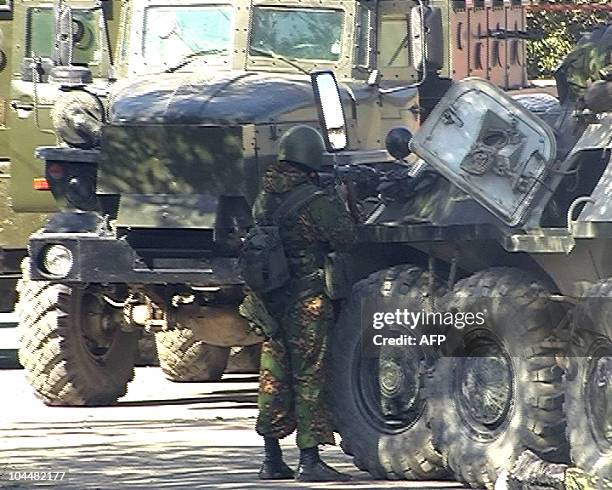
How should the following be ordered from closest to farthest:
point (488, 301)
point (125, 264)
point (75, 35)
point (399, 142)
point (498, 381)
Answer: point (488, 301) → point (498, 381) → point (399, 142) → point (125, 264) → point (75, 35)

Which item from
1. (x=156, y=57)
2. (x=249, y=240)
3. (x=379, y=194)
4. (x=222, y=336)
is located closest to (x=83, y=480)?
(x=249, y=240)

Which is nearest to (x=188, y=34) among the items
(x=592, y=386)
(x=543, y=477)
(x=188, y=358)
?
(x=188, y=358)

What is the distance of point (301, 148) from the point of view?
37.6 ft

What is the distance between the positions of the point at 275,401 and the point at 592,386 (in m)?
2.06

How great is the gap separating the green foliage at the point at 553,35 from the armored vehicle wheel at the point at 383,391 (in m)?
15.9

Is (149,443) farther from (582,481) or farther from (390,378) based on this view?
(582,481)

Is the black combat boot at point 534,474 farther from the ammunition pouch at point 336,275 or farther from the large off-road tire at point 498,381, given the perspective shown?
the ammunition pouch at point 336,275

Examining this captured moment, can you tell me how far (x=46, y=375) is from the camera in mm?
15336

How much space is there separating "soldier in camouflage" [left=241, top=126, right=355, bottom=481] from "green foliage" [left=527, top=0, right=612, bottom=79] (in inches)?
634

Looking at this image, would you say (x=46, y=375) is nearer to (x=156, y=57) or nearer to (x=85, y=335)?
(x=85, y=335)

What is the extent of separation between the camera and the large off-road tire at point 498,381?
1053 cm

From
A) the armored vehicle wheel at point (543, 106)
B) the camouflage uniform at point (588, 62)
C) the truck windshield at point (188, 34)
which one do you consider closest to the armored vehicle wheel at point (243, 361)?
the truck windshield at point (188, 34)

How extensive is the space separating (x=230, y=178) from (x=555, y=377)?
11.7 feet

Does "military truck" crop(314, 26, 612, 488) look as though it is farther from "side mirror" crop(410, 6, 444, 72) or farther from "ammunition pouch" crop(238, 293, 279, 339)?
"side mirror" crop(410, 6, 444, 72)
